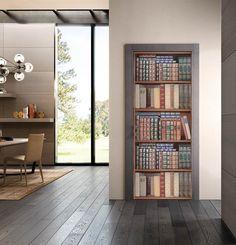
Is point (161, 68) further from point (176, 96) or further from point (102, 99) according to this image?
point (102, 99)

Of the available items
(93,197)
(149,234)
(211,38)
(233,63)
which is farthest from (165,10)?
(149,234)

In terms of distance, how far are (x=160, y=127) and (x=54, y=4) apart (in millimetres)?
4876

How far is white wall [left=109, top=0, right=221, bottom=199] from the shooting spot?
20.7 feet

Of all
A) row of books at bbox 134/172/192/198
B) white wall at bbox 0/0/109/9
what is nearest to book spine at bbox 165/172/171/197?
row of books at bbox 134/172/192/198

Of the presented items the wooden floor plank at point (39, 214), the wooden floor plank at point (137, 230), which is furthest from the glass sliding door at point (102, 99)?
the wooden floor plank at point (137, 230)

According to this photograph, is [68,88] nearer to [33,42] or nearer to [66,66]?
[66,66]

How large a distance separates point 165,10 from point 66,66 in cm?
576

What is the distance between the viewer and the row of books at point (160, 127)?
21.1ft

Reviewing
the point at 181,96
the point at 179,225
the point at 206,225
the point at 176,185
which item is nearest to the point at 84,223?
the point at 179,225

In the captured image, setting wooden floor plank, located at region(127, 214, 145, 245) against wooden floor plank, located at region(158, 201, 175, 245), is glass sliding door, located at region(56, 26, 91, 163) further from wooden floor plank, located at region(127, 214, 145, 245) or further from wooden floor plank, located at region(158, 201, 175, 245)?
wooden floor plank, located at region(127, 214, 145, 245)

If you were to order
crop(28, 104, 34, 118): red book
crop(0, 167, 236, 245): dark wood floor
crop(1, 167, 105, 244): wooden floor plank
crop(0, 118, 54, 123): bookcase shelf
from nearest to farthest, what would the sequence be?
crop(0, 167, 236, 245): dark wood floor, crop(1, 167, 105, 244): wooden floor plank, crop(0, 118, 54, 123): bookcase shelf, crop(28, 104, 34, 118): red book

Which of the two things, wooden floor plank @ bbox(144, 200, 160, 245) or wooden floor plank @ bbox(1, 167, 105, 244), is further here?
wooden floor plank @ bbox(1, 167, 105, 244)

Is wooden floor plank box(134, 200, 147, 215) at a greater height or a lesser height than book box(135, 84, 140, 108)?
lesser

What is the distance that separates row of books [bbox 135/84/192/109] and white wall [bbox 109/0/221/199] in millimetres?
217
